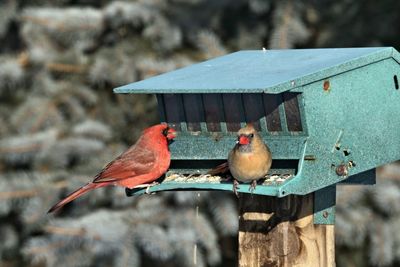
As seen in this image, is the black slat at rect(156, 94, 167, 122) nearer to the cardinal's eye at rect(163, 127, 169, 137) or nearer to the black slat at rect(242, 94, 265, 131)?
the cardinal's eye at rect(163, 127, 169, 137)

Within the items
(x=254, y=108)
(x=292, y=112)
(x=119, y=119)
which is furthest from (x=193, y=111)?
(x=119, y=119)

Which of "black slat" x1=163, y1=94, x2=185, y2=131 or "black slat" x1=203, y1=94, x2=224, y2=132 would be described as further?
"black slat" x1=163, y1=94, x2=185, y2=131

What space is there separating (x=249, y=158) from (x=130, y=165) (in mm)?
1153

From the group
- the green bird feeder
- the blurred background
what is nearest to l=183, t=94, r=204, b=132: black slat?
the green bird feeder

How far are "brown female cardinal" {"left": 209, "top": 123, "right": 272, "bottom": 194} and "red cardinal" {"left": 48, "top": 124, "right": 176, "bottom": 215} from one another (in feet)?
1.61

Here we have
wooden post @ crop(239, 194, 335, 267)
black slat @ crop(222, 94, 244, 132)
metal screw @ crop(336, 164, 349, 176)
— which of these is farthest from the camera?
black slat @ crop(222, 94, 244, 132)

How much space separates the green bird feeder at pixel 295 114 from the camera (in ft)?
17.0

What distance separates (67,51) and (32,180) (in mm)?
1245

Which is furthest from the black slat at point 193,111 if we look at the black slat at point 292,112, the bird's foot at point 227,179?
the black slat at point 292,112

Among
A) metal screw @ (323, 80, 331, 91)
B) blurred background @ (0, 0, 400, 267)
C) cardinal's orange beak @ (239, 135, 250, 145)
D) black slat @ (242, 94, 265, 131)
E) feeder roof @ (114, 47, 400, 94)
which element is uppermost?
feeder roof @ (114, 47, 400, 94)

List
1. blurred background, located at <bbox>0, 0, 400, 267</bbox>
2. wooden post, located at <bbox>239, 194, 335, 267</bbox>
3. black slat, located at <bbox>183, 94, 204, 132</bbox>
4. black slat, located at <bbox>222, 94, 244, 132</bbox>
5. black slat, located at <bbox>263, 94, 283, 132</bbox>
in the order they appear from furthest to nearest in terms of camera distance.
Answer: blurred background, located at <bbox>0, 0, 400, 267</bbox>, black slat, located at <bbox>183, 94, 204, 132</bbox>, black slat, located at <bbox>222, 94, 244, 132</bbox>, black slat, located at <bbox>263, 94, 283, 132</bbox>, wooden post, located at <bbox>239, 194, 335, 267</bbox>

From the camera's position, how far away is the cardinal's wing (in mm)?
5724

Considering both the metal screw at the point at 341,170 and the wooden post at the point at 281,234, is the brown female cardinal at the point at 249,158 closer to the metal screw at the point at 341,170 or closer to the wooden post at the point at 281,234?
the wooden post at the point at 281,234

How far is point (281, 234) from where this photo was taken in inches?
202
